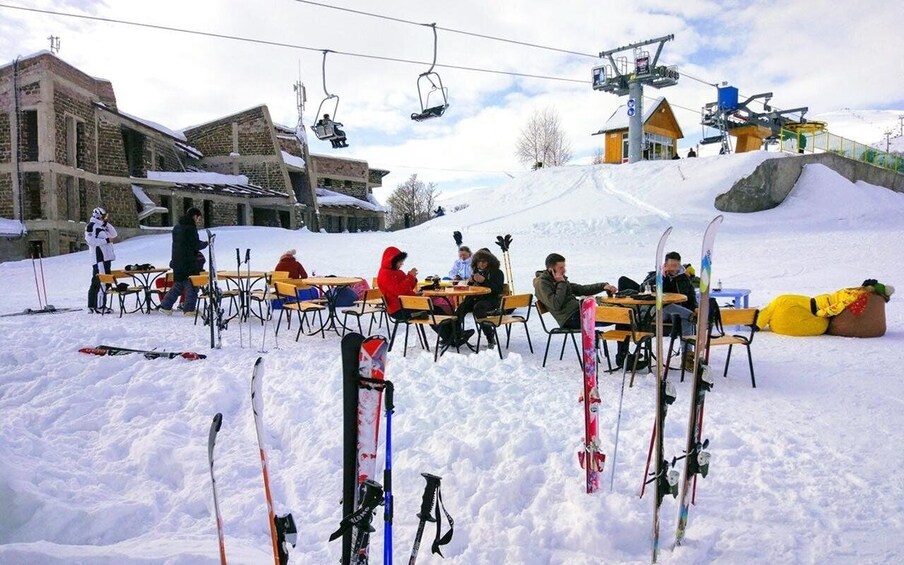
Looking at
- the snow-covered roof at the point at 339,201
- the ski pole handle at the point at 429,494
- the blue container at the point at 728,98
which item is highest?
the blue container at the point at 728,98

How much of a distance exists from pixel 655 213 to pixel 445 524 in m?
19.6

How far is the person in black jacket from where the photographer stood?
8828mm

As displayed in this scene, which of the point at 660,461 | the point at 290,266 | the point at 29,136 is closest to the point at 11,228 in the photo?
the point at 29,136

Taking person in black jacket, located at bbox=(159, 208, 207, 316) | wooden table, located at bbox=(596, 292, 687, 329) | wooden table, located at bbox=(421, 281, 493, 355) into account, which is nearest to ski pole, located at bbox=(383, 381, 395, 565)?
wooden table, located at bbox=(596, 292, 687, 329)

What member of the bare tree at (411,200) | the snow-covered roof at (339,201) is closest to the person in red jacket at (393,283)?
the snow-covered roof at (339,201)

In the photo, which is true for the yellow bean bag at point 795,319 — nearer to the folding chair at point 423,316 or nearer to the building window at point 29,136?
the folding chair at point 423,316

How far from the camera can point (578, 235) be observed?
19.0 meters

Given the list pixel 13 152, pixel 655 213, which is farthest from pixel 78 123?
pixel 655 213

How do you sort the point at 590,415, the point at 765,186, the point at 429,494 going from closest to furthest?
1. the point at 429,494
2. the point at 590,415
3. the point at 765,186

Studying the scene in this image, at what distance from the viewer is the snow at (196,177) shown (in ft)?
83.4

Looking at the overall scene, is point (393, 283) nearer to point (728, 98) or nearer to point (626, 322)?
point (626, 322)

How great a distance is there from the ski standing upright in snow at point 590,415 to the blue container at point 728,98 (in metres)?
31.0

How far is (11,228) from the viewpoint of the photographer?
63.3 ft

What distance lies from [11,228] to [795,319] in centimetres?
2246
